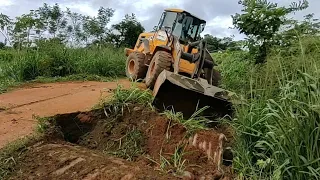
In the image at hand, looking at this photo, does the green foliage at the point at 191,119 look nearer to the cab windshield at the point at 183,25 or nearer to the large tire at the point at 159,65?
the large tire at the point at 159,65

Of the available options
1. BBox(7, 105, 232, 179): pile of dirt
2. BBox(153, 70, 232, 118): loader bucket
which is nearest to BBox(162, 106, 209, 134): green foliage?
BBox(7, 105, 232, 179): pile of dirt

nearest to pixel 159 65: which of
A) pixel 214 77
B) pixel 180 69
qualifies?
pixel 180 69

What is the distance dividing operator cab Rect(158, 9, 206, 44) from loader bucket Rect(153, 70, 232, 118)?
3293mm

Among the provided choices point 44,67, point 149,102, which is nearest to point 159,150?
point 149,102

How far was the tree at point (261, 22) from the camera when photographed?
22.0 feet

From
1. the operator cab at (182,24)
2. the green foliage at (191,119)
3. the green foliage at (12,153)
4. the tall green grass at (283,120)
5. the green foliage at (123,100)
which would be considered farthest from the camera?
the operator cab at (182,24)

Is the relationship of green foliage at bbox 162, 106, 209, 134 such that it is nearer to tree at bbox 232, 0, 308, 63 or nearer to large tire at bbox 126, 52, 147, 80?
tree at bbox 232, 0, 308, 63

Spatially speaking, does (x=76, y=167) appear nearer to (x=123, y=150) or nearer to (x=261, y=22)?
(x=123, y=150)

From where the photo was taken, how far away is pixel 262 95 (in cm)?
497

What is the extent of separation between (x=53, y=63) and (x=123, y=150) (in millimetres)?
8023

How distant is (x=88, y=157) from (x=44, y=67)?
27.2ft

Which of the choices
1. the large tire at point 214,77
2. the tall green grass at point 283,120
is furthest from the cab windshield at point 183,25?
the tall green grass at point 283,120

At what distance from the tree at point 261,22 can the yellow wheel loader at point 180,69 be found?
27.0 inches

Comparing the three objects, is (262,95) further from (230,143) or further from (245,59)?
(245,59)
